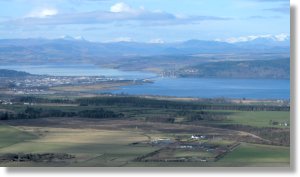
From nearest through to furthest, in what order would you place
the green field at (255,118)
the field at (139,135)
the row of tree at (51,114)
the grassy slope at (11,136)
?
the field at (139,135)
the grassy slope at (11,136)
the green field at (255,118)
the row of tree at (51,114)

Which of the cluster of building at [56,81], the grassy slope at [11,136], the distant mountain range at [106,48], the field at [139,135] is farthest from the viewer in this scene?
the cluster of building at [56,81]

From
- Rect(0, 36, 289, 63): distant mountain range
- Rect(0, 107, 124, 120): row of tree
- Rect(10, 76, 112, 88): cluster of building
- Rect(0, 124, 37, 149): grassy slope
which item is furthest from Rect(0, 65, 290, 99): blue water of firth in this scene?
Rect(0, 124, 37, 149): grassy slope

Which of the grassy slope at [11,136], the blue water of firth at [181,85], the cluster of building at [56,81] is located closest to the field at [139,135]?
the grassy slope at [11,136]

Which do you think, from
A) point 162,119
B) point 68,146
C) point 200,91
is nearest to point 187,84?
point 200,91

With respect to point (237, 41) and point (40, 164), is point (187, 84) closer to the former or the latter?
point (237, 41)

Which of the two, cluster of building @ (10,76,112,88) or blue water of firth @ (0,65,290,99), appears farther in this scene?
cluster of building @ (10,76,112,88)

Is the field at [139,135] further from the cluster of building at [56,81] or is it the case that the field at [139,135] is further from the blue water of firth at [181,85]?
the cluster of building at [56,81]

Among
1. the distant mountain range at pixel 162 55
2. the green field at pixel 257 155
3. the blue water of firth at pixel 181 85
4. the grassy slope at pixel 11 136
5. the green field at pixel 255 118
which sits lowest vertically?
the green field at pixel 257 155

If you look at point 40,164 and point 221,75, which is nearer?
point 40,164

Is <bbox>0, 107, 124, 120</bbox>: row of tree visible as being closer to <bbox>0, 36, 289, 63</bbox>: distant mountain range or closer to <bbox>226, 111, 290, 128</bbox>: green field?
<bbox>0, 36, 289, 63</bbox>: distant mountain range
